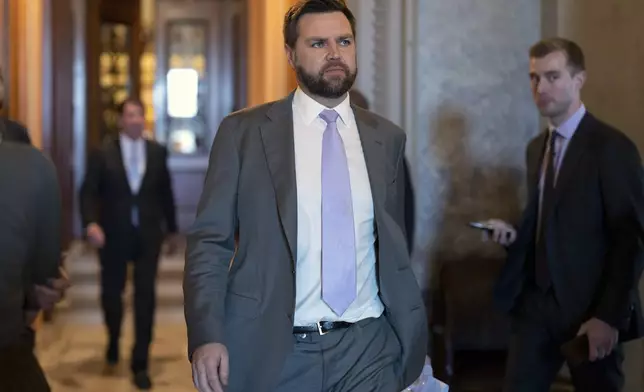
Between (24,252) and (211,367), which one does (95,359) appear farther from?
(211,367)

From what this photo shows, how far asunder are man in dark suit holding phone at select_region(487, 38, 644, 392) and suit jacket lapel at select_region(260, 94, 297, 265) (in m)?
1.13

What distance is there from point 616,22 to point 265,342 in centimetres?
244

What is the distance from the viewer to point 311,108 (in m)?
2.09

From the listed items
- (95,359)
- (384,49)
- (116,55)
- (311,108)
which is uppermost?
(116,55)

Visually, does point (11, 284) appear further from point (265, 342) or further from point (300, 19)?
point (300, 19)

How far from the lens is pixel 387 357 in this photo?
2037 mm

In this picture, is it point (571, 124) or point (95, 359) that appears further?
point (95, 359)

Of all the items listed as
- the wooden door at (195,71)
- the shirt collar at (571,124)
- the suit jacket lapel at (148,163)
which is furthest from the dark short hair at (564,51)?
the wooden door at (195,71)

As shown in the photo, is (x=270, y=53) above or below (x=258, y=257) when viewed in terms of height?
above

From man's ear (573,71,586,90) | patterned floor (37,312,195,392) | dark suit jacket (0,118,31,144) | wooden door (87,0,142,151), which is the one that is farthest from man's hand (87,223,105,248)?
wooden door (87,0,142,151)

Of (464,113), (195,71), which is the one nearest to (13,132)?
(464,113)

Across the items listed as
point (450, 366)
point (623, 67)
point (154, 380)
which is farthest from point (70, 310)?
point (623, 67)

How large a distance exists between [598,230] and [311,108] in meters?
1.20

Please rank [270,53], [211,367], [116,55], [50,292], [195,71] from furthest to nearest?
1. [195,71]
2. [116,55]
3. [270,53]
4. [50,292]
5. [211,367]
